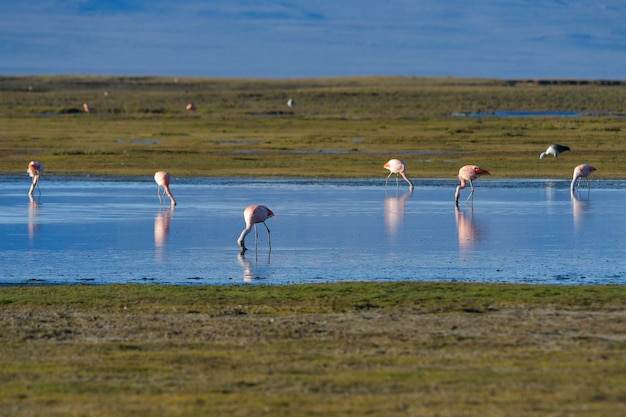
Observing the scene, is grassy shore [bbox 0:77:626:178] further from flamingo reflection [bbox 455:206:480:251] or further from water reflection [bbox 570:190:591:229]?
flamingo reflection [bbox 455:206:480:251]

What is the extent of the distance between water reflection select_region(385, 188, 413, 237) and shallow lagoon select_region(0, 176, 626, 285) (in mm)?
37

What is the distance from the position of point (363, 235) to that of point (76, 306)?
7.16 metres

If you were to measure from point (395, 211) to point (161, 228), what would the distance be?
16.1 feet

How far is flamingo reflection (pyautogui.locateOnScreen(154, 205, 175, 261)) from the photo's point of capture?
16703mm

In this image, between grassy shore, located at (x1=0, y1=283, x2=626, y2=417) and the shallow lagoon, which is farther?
the shallow lagoon

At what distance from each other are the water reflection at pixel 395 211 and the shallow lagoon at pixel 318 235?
37mm

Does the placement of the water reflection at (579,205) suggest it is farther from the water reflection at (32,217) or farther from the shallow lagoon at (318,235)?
the water reflection at (32,217)

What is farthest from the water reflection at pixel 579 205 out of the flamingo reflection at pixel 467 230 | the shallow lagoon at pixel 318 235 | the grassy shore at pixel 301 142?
the grassy shore at pixel 301 142

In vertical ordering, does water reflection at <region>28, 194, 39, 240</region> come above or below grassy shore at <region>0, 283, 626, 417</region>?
above

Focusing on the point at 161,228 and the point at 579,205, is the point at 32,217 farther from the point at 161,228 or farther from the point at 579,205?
the point at 579,205

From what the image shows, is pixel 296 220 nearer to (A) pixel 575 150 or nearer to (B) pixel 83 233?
(B) pixel 83 233

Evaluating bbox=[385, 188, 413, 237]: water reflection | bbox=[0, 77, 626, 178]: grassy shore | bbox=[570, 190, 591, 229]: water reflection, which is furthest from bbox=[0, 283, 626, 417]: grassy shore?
bbox=[0, 77, 626, 178]: grassy shore

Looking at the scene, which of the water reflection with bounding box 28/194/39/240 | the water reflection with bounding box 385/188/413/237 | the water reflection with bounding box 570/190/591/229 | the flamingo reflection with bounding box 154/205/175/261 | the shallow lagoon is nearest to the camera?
the shallow lagoon

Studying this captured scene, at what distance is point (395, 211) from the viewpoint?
71.8 ft
